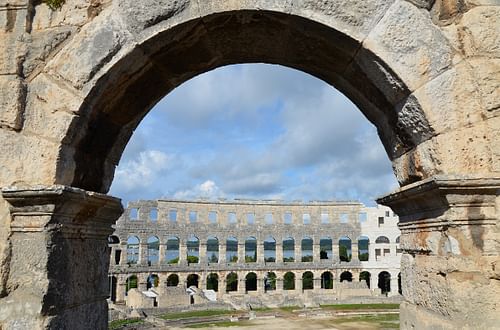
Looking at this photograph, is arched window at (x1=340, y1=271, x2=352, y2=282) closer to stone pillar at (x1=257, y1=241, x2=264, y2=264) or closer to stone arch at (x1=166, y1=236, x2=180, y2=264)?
stone pillar at (x1=257, y1=241, x2=264, y2=264)

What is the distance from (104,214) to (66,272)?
1.69 ft

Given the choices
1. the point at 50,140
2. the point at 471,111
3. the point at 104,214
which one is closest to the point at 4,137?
the point at 50,140

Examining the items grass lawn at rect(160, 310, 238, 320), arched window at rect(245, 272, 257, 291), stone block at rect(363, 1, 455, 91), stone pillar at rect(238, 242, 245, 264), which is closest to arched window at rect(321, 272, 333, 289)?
arched window at rect(245, 272, 257, 291)

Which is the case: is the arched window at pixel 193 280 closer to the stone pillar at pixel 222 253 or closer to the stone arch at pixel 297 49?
the stone pillar at pixel 222 253

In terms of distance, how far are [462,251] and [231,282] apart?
43087 mm

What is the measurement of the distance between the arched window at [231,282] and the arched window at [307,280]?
634 centimetres

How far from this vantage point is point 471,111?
2635mm

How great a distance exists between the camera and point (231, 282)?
145 ft

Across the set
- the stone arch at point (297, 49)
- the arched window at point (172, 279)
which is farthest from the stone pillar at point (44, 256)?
the arched window at point (172, 279)

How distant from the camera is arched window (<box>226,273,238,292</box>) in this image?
43503 millimetres

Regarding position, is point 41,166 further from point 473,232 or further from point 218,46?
point 473,232

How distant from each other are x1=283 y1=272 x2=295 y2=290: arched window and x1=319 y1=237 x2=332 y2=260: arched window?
344 centimetres

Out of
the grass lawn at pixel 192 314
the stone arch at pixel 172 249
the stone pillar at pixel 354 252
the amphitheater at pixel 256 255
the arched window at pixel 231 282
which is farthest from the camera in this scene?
the stone arch at pixel 172 249

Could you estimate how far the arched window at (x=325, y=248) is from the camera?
47016mm
